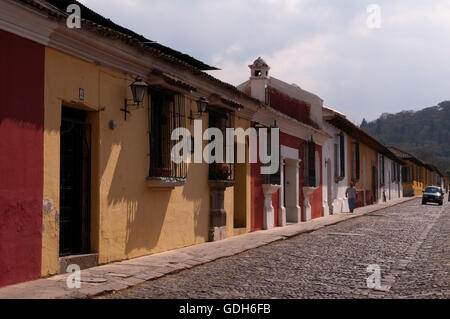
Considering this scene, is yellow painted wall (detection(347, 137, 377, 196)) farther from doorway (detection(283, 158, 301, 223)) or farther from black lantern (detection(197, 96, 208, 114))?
black lantern (detection(197, 96, 208, 114))

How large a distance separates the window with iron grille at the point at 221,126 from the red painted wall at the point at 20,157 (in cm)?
560

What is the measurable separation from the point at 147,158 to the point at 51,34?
3.12 meters

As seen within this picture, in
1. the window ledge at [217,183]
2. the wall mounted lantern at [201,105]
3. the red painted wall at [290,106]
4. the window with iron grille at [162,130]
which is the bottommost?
the window ledge at [217,183]

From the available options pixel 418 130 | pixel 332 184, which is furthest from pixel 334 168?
pixel 418 130

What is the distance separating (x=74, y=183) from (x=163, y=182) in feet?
6.08

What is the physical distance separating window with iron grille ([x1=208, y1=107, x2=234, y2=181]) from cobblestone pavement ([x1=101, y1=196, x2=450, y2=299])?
6.48ft

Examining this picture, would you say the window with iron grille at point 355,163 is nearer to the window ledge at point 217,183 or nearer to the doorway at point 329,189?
the doorway at point 329,189

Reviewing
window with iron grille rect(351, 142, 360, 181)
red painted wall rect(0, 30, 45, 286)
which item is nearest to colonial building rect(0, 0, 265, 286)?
red painted wall rect(0, 30, 45, 286)

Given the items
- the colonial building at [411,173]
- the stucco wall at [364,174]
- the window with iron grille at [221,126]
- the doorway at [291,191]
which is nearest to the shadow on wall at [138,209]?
the window with iron grille at [221,126]

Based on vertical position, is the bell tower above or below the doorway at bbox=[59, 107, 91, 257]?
above

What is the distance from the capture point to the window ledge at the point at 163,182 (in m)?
9.52

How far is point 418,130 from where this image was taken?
432 ft

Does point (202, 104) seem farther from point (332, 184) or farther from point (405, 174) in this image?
point (405, 174)

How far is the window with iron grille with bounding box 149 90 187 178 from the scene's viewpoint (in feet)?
32.3
